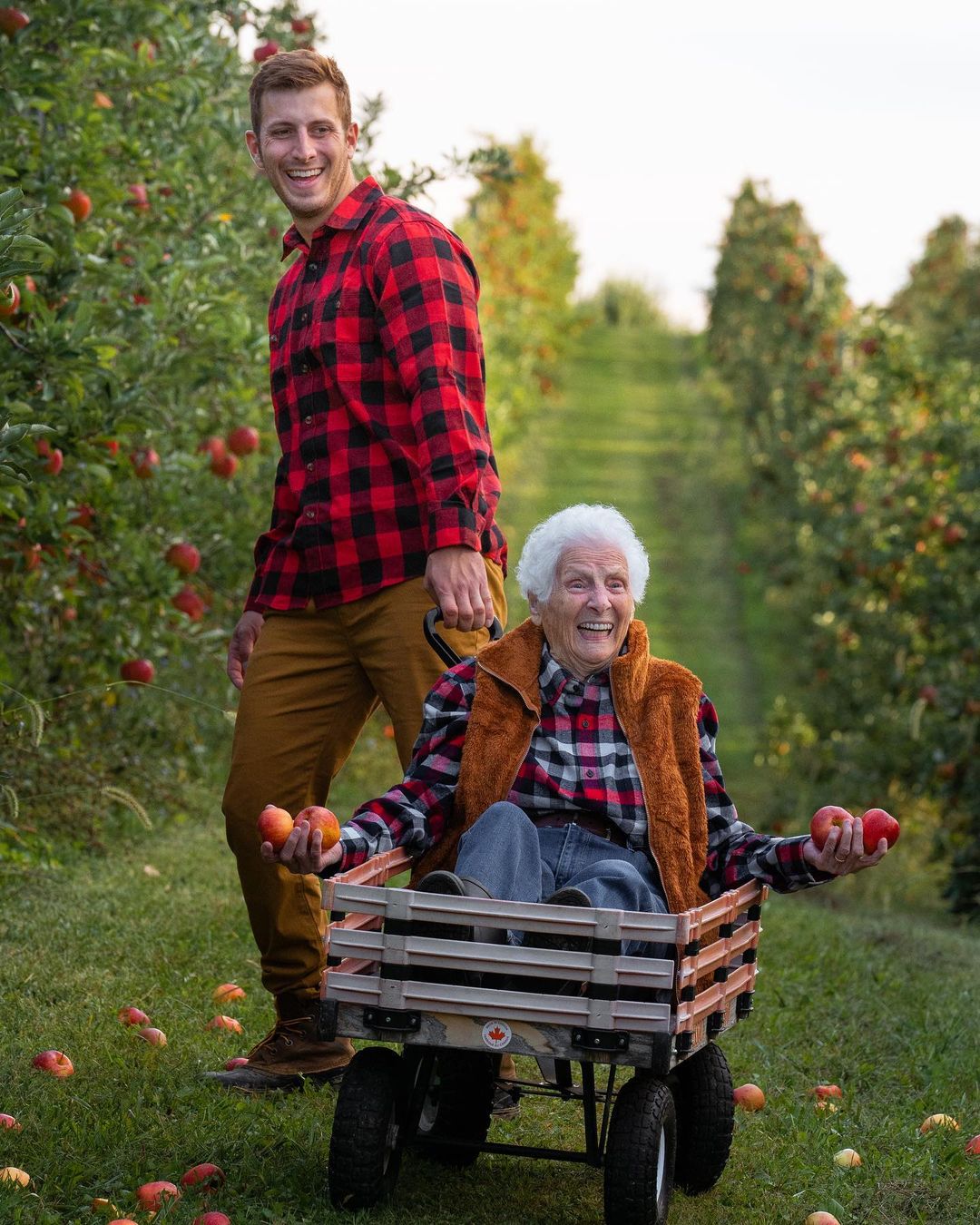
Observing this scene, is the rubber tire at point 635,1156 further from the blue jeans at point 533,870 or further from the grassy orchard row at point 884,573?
the grassy orchard row at point 884,573

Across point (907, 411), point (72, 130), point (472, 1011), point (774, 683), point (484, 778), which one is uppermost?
point (72, 130)

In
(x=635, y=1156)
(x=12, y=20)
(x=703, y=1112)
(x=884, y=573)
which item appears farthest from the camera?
(x=884, y=573)

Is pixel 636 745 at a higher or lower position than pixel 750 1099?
higher

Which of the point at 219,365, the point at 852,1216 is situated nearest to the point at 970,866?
the point at 219,365

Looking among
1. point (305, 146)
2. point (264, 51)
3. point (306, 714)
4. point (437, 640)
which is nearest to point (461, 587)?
point (437, 640)

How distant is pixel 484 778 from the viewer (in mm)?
2996

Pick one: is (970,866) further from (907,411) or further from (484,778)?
(484,778)

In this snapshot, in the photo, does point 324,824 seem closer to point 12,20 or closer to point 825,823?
point 825,823

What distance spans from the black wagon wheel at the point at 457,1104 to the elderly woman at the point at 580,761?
1.17 ft

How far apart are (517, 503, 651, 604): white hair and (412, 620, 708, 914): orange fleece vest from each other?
0.35 ft

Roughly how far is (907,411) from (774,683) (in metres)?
3.09

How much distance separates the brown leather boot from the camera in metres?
3.39

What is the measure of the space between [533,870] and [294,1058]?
90 cm

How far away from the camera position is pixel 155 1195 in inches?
105
